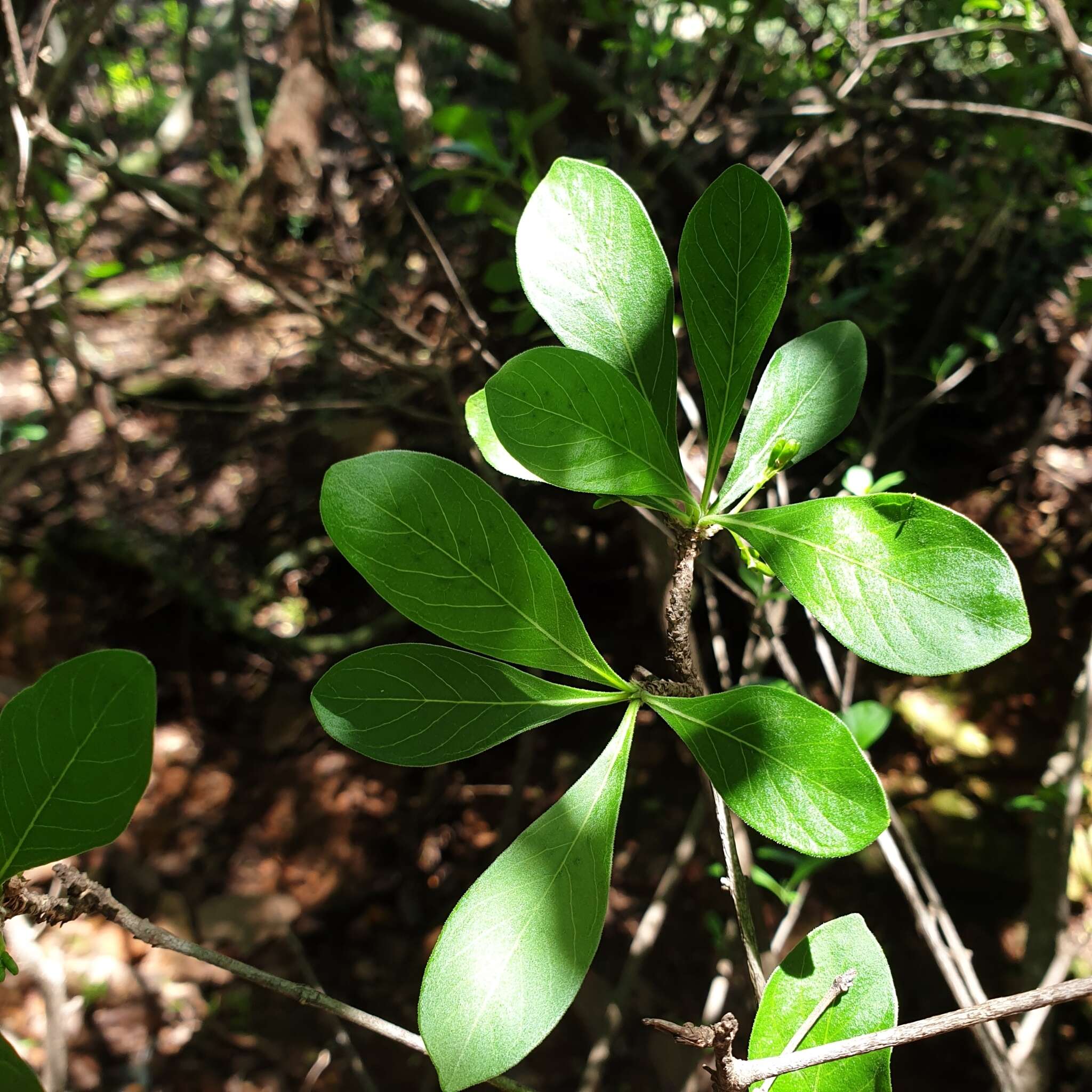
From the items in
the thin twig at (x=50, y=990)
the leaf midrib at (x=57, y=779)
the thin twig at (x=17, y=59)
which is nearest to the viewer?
the leaf midrib at (x=57, y=779)

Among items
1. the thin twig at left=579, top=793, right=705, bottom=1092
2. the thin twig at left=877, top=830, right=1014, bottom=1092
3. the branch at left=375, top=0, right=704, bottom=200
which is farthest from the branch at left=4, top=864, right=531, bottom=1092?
the branch at left=375, top=0, right=704, bottom=200

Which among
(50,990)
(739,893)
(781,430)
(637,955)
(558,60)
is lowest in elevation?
(637,955)

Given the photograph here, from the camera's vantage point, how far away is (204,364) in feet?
8.70

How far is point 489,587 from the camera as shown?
424 mm

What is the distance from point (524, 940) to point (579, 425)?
27 centimetres

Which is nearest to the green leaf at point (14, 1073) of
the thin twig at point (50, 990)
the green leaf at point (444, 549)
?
→ the thin twig at point (50, 990)

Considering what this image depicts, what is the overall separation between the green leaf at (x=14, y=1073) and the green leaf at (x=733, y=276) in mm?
524

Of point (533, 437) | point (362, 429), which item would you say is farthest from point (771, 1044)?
point (362, 429)

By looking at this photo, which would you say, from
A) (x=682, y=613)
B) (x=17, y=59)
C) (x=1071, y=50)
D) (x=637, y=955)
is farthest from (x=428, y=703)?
(x=17, y=59)

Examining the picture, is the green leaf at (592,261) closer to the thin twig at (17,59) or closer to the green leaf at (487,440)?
the green leaf at (487,440)

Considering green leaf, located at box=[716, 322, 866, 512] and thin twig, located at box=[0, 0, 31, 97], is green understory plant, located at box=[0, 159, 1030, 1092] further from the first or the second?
thin twig, located at box=[0, 0, 31, 97]

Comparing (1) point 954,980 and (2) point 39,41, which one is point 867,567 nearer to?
(1) point 954,980

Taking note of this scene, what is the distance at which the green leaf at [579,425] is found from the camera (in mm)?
385

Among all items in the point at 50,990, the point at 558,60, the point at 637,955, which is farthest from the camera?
the point at 558,60
